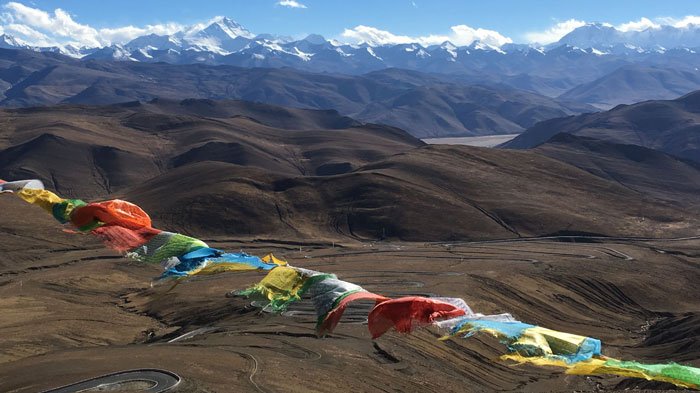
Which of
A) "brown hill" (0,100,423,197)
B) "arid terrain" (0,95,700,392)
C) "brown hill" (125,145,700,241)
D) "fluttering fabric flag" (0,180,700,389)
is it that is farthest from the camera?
"brown hill" (0,100,423,197)

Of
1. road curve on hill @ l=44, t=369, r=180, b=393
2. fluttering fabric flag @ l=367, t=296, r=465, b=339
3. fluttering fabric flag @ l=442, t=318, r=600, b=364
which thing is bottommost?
road curve on hill @ l=44, t=369, r=180, b=393

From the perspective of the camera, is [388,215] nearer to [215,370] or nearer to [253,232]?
[253,232]

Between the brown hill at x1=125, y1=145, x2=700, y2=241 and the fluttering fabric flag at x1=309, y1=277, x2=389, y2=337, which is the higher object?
the fluttering fabric flag at x1=309, y1=277, x2=389, y2=337

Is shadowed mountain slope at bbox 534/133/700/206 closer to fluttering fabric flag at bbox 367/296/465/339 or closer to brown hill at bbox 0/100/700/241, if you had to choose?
brown hill at bbox 0/100/700/241

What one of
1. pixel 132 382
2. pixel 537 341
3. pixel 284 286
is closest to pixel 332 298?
pixel 284 286

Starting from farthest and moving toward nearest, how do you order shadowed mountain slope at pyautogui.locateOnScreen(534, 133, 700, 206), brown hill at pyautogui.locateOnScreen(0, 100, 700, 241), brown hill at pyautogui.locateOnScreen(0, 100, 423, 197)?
shadowed mountain slope at pyautogui.locateOnScreen(534, 133, 700, 206), brown hill at pyautogui.locateOnScreen(0, 100, 423, 197), brown hill at pyautogui.locateOnScreen(0, 100, 700, 241)

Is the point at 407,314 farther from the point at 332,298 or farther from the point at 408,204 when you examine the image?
the point at 408,204

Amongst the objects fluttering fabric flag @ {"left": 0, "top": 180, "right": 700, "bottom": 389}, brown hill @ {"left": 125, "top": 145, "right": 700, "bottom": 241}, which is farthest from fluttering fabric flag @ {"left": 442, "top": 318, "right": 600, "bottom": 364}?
brown hill @ {"left": 125, "top": 145, "right": 700, "bottom": 241}

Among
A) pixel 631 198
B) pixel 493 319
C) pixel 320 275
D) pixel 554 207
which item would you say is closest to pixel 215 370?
pixel 320 275

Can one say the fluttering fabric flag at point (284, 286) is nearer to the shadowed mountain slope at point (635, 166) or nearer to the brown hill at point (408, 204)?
the brown hill at point (408, 204)
